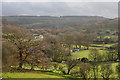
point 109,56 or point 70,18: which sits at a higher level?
point 70,18

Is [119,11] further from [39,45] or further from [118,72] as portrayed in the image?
[39,45]

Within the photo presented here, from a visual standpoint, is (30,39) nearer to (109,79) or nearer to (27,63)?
(27,63)

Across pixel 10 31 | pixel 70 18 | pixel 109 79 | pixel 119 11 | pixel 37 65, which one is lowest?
pixel 109 79

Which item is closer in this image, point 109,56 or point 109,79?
point 109,79

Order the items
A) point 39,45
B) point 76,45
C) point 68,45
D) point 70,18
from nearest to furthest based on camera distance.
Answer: point 39,45
point 68,45
point 76,45
point 70,18

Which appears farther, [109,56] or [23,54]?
[109,56]

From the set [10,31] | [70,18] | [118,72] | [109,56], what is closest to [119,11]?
[118,72]

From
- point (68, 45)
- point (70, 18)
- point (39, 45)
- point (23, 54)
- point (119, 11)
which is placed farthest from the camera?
point (70, 18)

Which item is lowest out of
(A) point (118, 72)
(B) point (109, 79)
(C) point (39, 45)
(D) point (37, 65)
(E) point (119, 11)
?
(B) point (109, 79)

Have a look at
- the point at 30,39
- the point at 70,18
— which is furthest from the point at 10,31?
the point at 70,18
